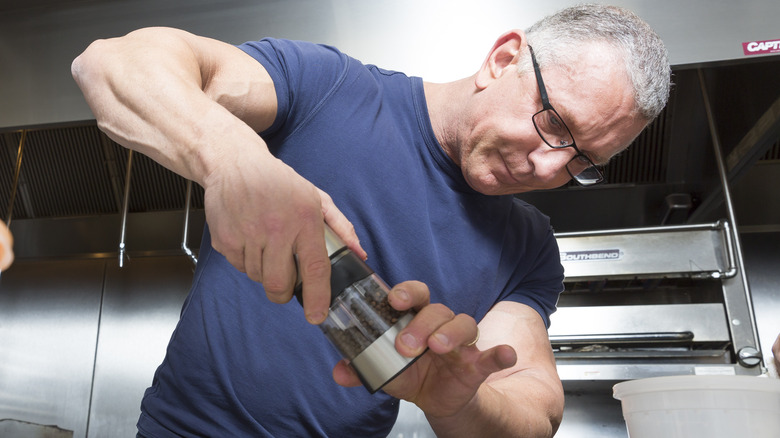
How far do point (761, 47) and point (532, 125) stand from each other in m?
0.83

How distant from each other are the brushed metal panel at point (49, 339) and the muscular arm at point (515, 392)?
217 centimetres

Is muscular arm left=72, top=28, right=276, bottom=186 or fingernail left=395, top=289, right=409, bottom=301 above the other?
muscular arm left=72, top=28, right=276, bottom=186

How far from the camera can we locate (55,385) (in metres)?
2.77

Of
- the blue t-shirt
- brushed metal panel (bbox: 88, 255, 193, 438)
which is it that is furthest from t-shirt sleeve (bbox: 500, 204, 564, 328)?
brushed metal panel (bbox: 88, 255, 193, 438)

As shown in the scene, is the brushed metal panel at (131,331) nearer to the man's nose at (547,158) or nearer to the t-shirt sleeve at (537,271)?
the t-shirt sleeve at (537,271)

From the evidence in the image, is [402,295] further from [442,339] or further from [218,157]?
[218,157]

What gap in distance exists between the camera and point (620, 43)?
106cm

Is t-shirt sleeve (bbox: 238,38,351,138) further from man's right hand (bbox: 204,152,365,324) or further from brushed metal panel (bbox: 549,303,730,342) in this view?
brushed metal panel (bbox: 549,303,730,342)

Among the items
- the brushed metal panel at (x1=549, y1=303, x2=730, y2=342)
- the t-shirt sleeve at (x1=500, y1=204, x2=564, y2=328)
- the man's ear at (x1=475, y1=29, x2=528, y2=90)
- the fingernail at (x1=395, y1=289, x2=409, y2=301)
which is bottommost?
the brushed metal panel at (x1=549, y1=303, x2=730, y2=342)

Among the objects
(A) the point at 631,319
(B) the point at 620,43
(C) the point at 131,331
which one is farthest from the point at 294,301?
(C) the point at 131,331

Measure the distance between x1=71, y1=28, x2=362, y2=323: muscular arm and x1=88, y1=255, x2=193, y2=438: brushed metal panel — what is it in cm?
212

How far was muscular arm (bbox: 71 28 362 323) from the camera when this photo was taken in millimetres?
614

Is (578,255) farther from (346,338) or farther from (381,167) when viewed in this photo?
(346,338)

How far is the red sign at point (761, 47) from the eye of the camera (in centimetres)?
154
